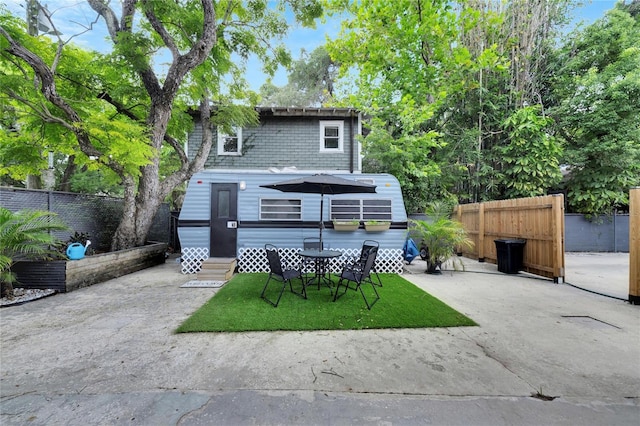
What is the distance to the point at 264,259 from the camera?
7094mm

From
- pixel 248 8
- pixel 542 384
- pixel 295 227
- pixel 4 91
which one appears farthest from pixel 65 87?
pixel 542 384

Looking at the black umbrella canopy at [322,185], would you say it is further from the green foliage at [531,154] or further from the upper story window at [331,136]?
the green foliage at [531,154]

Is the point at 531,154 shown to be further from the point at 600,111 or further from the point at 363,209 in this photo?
the point at 363,209

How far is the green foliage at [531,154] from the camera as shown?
35.0ft

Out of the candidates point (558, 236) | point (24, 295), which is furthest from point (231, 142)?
point (558, 236)

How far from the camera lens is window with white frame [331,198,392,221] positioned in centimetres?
706

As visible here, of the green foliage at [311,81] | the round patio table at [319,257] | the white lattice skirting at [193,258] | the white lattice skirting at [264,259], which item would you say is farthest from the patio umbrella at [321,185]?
the green foliage at [311,81]

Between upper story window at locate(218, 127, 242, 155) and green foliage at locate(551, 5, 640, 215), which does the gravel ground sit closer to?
upper story window at locate(218, 127, 242, 155)

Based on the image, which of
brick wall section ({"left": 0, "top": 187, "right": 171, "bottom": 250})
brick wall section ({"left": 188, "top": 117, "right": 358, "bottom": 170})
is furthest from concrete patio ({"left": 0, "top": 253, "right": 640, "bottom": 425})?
brick wall section ({"left": 188, "top": 117, "right": 358, "bottom": 170})

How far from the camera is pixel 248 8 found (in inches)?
358

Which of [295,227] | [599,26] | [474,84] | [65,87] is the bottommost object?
[295,227]

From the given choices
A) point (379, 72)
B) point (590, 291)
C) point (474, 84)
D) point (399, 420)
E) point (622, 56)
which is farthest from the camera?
point (379, 72)

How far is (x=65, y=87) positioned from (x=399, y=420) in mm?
10412

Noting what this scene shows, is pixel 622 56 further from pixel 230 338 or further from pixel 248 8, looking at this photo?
pixel 230 338
